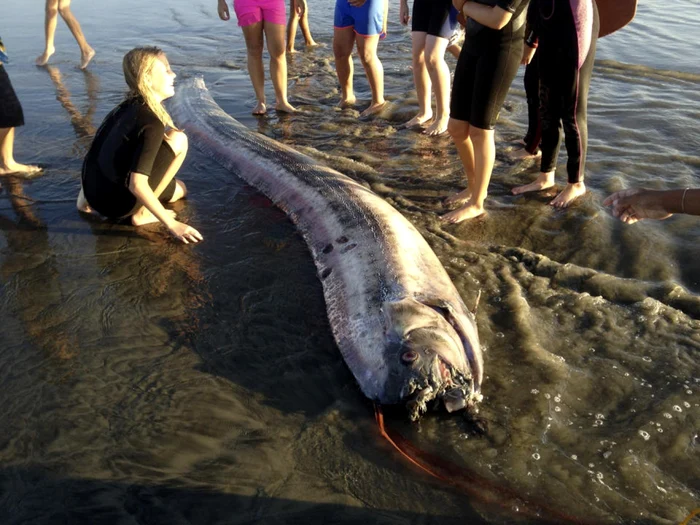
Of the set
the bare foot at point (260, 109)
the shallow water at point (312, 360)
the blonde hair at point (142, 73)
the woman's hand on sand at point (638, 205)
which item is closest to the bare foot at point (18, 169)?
the shallow water at point (312, 360)

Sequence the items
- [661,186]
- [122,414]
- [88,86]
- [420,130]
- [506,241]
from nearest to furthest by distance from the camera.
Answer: [122,414] < [506,241] < [661,186] < [420,130] < [88,86]

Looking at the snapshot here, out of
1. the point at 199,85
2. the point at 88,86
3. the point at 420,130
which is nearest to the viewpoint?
the point at 420,130

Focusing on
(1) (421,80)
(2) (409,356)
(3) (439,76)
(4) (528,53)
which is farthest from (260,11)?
(2) (409,356)

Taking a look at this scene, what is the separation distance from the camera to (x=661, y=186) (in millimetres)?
5477

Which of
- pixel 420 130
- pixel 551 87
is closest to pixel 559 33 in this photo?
pixel 551 87

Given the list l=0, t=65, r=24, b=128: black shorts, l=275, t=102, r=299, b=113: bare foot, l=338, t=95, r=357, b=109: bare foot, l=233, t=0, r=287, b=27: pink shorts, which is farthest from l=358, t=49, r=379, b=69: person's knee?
l=0, t=65, r=24, b=128: black shorts

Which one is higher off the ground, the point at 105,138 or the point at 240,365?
the point at 105,138

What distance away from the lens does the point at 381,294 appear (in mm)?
3475

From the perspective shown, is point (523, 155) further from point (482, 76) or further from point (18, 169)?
point (18, 169)

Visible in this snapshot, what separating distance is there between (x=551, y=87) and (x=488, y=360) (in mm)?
2651

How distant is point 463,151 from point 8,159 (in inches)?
183

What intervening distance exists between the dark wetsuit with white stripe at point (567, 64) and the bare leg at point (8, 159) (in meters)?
5.17

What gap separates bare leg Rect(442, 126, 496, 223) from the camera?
472cm

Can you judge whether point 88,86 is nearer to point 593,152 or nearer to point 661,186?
point 593,152
